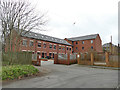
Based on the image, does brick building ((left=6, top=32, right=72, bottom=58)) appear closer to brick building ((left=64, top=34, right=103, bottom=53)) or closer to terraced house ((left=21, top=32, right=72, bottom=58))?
terraced house ((left=21, top=32, right=72, bottom=58))

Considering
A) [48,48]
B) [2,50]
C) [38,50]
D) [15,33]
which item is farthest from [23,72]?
[48,48]

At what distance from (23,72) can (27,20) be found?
23.8 ft

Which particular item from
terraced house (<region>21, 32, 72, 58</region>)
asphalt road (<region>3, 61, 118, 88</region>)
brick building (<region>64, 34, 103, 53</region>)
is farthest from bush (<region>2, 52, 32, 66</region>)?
brick building (<region>64, 34, 103, 53</region>)

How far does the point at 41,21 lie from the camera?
13641 mm

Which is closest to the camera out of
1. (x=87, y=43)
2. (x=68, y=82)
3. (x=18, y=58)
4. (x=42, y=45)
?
(x=68, y=82)

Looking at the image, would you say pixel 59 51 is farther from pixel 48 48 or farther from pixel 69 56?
pixel 69 56

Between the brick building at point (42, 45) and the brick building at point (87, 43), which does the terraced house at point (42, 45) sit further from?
the brick building at point (87, 43)

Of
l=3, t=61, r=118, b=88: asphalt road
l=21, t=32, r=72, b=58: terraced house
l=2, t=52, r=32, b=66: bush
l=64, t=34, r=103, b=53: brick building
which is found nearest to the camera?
l=3, t=61, r=118, b=88: asphalt road

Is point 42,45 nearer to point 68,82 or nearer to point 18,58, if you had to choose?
point 18,58

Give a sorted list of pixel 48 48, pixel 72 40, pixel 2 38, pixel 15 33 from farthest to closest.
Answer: pixel 72 40
pixel 48 48
pixel 2 38
pixel 15 33

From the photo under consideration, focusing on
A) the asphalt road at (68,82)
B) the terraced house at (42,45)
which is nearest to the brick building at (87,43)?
the terraced house at (42,45)

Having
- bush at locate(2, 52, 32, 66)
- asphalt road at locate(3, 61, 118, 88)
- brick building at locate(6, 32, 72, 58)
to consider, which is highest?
brick building at locate(6, 32, 72, 58)

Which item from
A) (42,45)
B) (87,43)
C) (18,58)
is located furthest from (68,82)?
(87,43)

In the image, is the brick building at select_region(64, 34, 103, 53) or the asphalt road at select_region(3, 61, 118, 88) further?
the brick building at select_region(64, 34, 103, 53)
